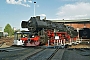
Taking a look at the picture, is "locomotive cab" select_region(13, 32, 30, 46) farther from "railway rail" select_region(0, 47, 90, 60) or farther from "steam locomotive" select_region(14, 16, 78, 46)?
"railway rail" select_region(0, 47, 90, 60)

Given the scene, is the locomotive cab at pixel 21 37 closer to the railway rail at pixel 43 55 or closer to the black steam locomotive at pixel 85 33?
the railway rail at pixel 43 55

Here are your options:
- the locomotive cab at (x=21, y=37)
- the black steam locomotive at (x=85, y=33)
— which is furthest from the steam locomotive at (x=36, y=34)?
the black steam locomotive at (x=85, y=33)

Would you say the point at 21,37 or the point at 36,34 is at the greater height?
the point at 36,34

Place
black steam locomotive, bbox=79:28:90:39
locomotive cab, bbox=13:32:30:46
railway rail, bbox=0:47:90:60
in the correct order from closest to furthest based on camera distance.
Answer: railway rail, bbox=0:47:90:60 < locomotive cab, bbox=13:32:30:46 < black steam locomotive, bbox=79:28:90:39

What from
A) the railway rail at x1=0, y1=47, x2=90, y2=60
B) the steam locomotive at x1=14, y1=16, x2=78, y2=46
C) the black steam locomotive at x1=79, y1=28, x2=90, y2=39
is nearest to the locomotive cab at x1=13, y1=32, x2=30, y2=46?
the steam locomotive at x1=14, y1=16, x2=78, y2=46

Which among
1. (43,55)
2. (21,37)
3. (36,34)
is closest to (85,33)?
(36,34)

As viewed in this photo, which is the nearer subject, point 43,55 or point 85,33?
point 43,55

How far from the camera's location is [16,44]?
22531 millimetres

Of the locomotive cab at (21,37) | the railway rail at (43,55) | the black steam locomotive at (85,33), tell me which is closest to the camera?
the railway rail at (43,55)

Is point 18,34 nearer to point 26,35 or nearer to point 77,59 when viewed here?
point 26,35

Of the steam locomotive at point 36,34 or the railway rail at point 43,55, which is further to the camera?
the steam locomotive at point 36,34

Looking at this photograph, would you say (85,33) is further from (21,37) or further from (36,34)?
(21,37)

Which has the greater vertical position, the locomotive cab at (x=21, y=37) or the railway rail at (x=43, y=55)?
the locomotive cab at (x=21, y=37)

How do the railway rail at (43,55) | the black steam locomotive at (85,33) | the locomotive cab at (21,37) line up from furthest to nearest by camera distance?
the black steam locomotive at (85,33)
the locomotive cab at (21,37)
the railway rail at (43,55)
